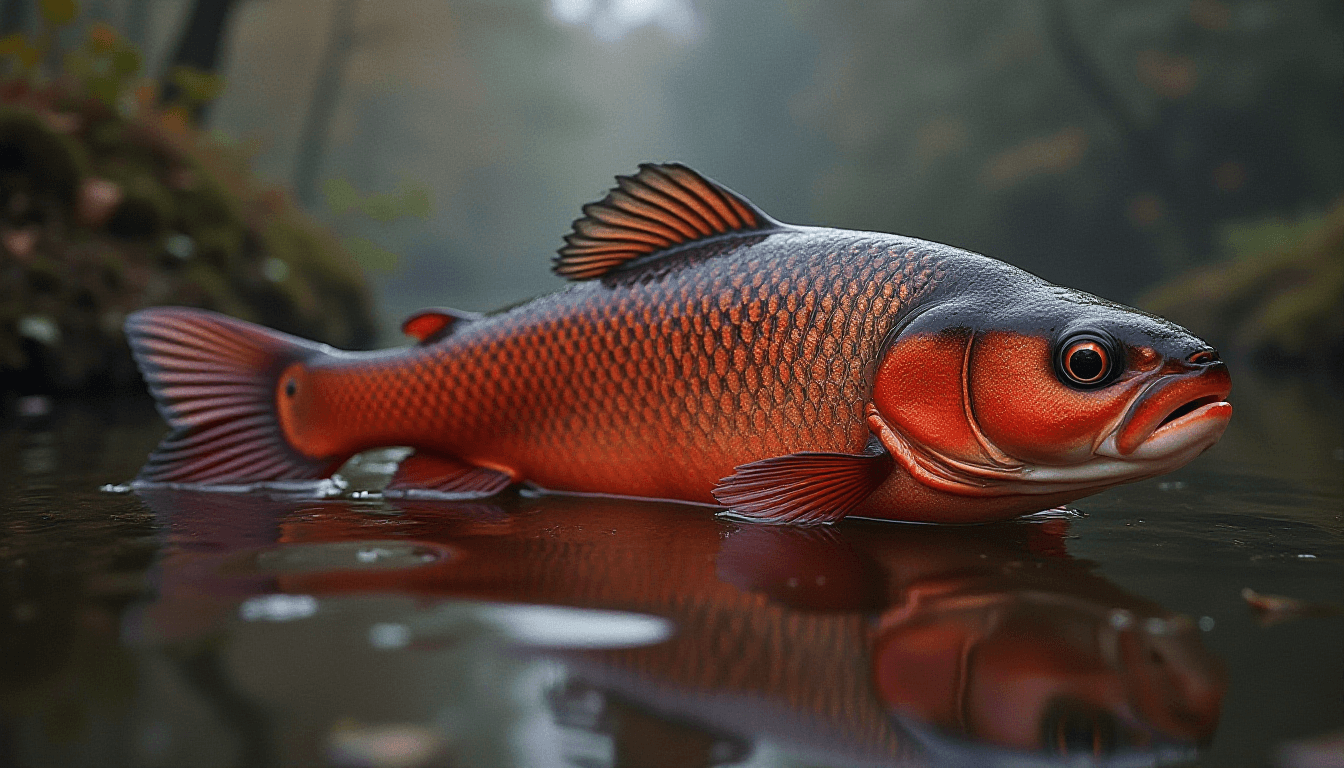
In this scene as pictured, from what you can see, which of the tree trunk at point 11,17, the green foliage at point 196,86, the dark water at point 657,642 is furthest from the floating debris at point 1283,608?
the tree trunk at point 11,17

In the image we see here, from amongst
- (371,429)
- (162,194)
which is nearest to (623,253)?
(371,429)

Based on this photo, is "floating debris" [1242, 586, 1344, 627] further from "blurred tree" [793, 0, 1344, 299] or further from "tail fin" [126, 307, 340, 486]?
"blurred tree" [793, 0, 1344, 299]

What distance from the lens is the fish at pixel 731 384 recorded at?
2.07 metres

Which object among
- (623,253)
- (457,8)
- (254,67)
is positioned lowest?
(623,253)

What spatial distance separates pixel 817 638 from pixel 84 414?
16.5 feet

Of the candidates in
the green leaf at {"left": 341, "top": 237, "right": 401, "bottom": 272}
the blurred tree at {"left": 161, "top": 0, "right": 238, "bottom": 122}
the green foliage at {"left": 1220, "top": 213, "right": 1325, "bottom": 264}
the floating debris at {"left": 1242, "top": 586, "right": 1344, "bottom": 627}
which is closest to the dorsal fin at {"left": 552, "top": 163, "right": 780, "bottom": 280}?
the floating debris at {"left": 1242, "top": 586, "right": 1344, "bottom": 627}

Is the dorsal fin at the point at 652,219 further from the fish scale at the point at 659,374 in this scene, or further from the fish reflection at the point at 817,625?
the fish reflection at the point at 817,625

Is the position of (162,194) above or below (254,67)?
below

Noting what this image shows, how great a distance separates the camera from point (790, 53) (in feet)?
149

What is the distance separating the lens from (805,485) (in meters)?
2.23

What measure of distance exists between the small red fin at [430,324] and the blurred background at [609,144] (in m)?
3.90

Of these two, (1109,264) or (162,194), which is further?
(1109,264)

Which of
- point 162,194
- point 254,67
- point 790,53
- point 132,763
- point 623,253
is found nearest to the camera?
point 132,763

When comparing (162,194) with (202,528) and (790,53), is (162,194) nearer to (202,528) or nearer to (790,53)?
(202,528)
